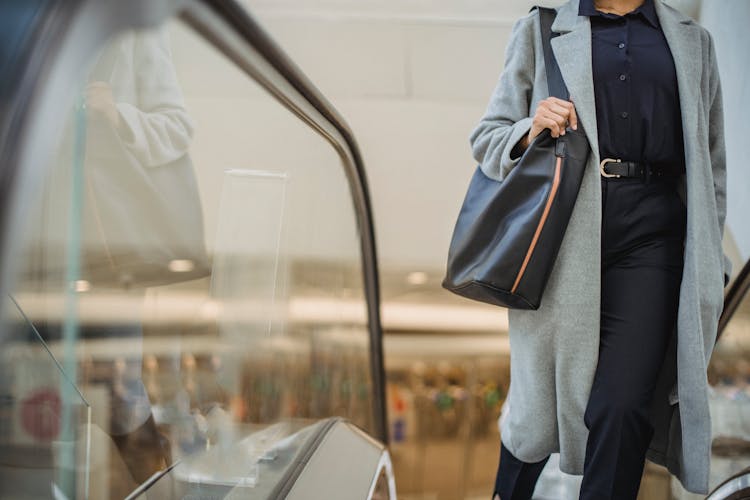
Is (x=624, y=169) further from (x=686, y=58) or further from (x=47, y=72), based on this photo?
(x=47, y=72)

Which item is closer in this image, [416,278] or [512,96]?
[512,96]

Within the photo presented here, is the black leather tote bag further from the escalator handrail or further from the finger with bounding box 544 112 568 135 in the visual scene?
the escalator handrail

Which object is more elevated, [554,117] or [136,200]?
[554,117]

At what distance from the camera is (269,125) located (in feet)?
6.69

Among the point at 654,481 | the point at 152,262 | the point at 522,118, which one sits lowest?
the point at 654,481

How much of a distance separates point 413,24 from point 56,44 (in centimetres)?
555

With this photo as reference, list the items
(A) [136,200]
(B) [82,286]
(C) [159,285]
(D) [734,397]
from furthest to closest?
(D) [734,397], (C) [159,285], (A) [136,200], (B) [82,286]

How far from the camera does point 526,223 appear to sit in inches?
82.3

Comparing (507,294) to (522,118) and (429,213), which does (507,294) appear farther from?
(429,213)

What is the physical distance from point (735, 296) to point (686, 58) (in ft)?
4.73

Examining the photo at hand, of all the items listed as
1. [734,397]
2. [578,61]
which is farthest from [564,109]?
[734,397]

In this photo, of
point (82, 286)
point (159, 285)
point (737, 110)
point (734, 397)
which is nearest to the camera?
point (82, 286)

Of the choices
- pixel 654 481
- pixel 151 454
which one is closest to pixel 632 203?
pixel 151 454

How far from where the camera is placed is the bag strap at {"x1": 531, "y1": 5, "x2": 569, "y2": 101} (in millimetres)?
2191
